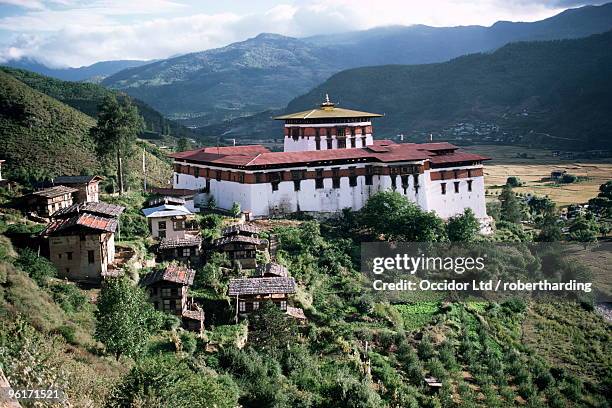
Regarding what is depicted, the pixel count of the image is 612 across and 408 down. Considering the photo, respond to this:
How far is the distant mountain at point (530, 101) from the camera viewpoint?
147 metres

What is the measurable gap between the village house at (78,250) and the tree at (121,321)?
20.2 ft

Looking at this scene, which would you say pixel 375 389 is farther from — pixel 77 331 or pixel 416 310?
pixel 77 331

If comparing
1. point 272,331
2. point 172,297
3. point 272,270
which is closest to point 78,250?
point 172,297

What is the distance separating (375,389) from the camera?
31.4 m

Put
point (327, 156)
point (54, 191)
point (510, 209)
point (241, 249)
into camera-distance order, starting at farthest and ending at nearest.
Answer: point (510, 209)
point (327, 156)
point (54, 191)
point (241, 249)

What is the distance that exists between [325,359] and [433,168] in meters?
26.2

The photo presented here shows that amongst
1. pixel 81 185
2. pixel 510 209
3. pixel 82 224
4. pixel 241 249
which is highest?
pixel 81 185

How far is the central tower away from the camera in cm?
5959

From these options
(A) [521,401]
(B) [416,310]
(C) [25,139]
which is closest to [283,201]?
(B) [416,310]

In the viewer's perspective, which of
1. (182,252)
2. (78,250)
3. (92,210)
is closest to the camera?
(78,250)

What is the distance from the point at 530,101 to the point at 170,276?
522 ft

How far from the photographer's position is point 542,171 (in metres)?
109

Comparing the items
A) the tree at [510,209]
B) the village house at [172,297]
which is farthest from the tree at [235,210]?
the tree at [510,209]

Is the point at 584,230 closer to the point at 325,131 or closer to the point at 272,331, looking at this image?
the point at 325,131
